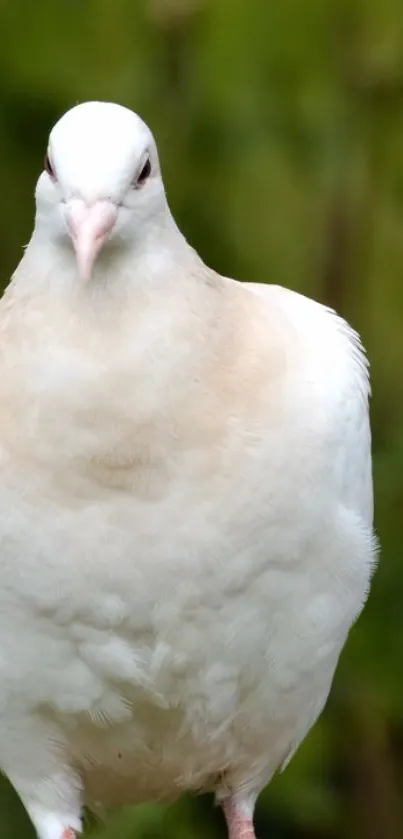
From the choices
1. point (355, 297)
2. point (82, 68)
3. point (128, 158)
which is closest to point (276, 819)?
point (355, 297)

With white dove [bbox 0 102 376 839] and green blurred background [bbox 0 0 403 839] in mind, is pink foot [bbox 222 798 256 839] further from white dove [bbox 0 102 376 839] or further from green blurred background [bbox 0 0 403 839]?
green blurred background [bbox 0 0 403 839]

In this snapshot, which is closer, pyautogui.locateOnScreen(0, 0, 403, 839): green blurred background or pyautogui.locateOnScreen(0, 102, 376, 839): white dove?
pyautogui.locateOnScreen(0, 102, 376, 839): white dove

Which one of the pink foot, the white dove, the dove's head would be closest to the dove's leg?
the white dove

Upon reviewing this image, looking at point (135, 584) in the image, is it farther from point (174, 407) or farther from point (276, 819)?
point (276, 819)

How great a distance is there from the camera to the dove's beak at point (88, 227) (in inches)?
74.1

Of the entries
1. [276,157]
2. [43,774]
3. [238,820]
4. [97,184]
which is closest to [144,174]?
[97,184]

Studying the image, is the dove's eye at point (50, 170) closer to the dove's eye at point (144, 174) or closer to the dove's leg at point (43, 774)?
the dove's eye at point (144, 174)

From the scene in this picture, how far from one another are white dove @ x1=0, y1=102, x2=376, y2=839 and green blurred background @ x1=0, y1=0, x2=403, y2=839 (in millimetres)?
998

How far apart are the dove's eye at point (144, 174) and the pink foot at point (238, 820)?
1.03 m

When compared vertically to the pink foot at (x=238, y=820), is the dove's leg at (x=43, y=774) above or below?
→ above

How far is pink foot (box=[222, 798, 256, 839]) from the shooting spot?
2623 millimetres

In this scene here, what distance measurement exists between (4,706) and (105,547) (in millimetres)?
335

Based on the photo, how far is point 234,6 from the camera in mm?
3215

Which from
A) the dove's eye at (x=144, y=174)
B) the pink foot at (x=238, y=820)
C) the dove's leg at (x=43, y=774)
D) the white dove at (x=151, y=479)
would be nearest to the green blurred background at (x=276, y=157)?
the pink foot at (x=238, y=820)
